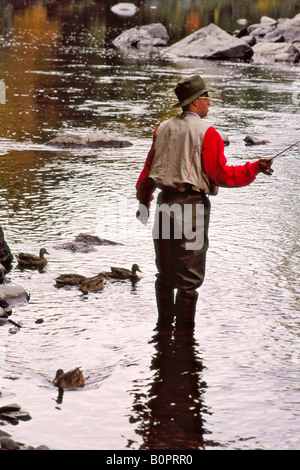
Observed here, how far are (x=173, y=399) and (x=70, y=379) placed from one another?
0.65 meters

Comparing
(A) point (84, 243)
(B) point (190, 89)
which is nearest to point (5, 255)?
(A) point (84, 243)

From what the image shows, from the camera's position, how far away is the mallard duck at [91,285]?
23.1ft

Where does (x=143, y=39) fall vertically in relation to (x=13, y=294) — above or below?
above

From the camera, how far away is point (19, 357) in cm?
567

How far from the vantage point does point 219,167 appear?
5.66 metres

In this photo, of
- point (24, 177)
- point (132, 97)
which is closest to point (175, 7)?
point (132, 97)

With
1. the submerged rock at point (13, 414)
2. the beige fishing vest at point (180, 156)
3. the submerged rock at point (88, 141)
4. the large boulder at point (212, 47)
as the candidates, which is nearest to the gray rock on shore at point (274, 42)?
the large boulder at point (212, 47)

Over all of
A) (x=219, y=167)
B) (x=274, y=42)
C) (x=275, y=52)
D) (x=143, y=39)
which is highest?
(x=143, y=39)

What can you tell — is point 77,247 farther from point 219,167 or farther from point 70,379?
point 70,379

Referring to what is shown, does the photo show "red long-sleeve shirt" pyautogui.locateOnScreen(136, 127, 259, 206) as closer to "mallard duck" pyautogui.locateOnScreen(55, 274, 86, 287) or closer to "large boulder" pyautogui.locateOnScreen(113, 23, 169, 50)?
"mallard duck" pyautogui.locateOnScreen(55, 274, 86, 287)

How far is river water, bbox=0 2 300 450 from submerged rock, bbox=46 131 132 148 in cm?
27

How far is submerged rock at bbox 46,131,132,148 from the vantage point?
13.4 m

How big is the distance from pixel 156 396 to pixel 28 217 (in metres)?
4.33
